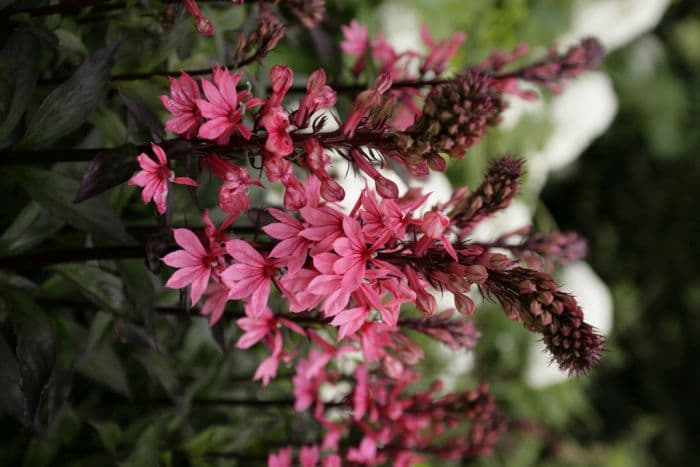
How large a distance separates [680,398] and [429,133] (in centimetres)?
172

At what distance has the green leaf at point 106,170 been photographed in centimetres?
31

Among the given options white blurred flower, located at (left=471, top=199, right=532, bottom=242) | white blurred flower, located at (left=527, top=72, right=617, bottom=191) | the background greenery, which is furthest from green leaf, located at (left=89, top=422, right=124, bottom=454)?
white blurred flower, located at (left=527, top=72, right=617, bottom=191)

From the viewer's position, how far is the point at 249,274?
32cm

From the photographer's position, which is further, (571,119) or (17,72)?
(571,119)

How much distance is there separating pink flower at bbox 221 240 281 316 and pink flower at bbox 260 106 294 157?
5cm

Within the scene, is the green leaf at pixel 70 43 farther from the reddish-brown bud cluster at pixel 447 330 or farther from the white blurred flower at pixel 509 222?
the white blurred flower at pixel 509 222

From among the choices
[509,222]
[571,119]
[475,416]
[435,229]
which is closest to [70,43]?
[435,229]

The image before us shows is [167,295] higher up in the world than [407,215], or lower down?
lower down

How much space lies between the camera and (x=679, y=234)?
5.64ft

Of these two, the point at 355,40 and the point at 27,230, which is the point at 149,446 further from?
the point at 355,40

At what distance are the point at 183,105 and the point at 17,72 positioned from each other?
0.13m

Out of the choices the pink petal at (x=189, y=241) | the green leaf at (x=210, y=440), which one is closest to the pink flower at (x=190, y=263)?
the pink petal at (x=189, y=241)

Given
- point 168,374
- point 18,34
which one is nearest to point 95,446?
point 168,374

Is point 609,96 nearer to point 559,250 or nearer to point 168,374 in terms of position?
point 559,250
